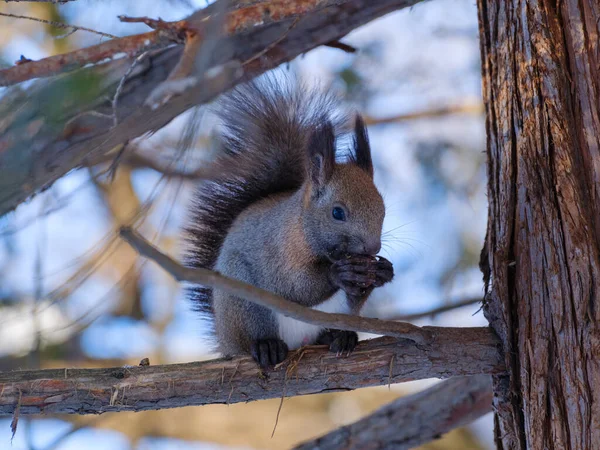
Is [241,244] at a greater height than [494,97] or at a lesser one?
lesser

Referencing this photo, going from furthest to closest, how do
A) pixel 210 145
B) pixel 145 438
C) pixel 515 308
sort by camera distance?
pixel 145 438, pixel 210 145, pixel 515 308

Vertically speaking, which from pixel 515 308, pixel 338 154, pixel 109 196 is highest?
pixel 109 196

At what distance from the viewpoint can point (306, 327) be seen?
2.35 metres

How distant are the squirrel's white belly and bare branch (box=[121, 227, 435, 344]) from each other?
525 mm

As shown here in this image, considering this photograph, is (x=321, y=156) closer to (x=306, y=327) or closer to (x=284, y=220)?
(x=284, y=220)

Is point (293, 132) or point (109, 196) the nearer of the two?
point (293, 132)

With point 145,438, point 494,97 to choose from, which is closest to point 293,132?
point 494,97

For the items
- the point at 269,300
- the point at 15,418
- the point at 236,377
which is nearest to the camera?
the point at 269,300

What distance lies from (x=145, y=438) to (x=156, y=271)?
49.1 inches

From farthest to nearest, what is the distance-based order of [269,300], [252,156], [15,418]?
[252,156] < [15,418] < [269,300]

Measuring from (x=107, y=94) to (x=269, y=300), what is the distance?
904 mm

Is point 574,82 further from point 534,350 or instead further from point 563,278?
point 534,350

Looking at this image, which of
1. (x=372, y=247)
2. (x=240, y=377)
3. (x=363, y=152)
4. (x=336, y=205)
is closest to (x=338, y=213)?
(x=336, y=205)

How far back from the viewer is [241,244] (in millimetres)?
2482
